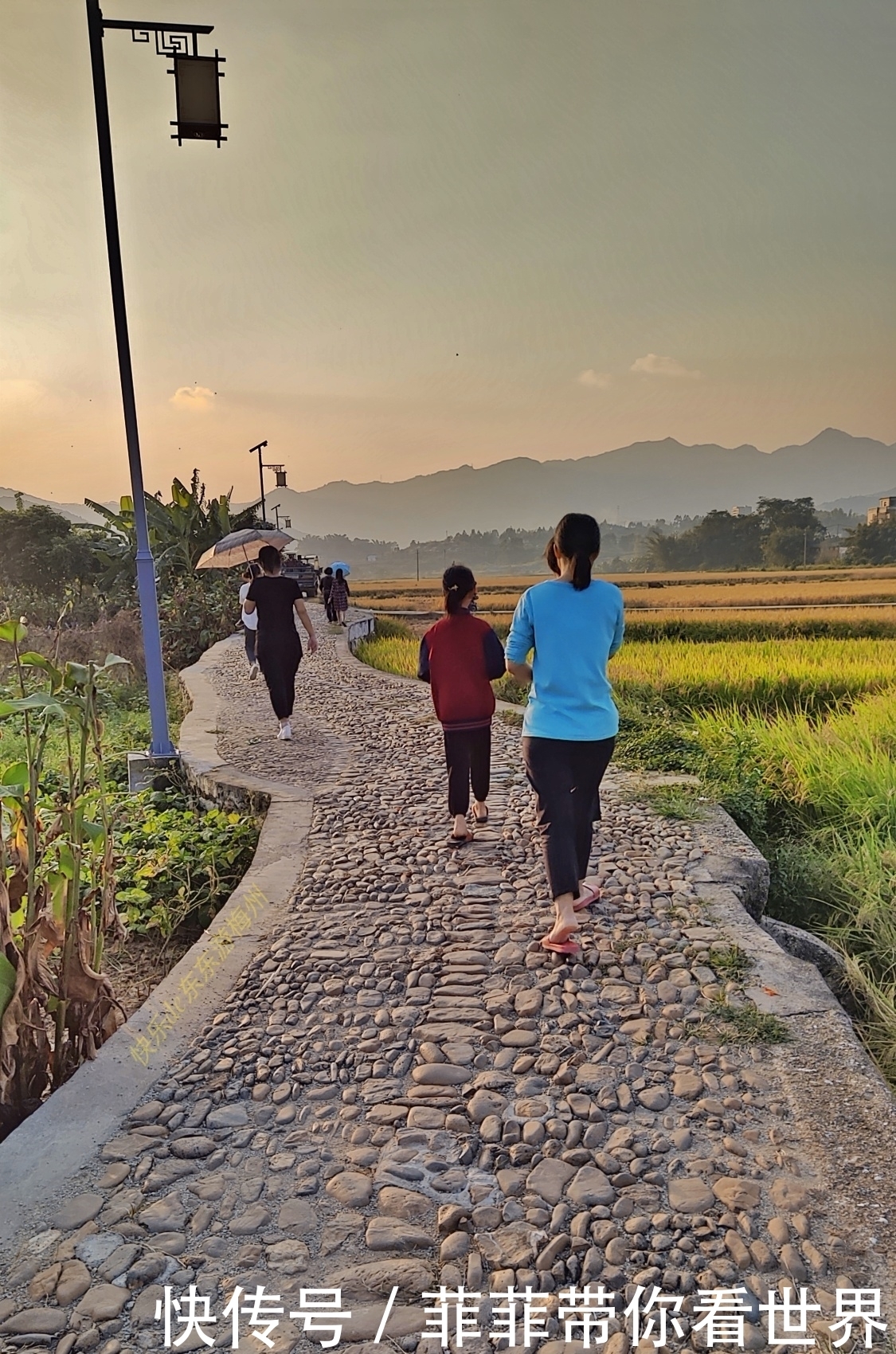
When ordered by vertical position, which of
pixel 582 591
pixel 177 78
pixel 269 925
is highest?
pixel 177 78

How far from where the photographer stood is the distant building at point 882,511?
13.4 meters

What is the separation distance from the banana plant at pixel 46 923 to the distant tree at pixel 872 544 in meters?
12.4

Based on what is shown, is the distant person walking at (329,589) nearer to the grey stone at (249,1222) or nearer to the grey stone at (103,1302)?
the grey stone at (249,1222)

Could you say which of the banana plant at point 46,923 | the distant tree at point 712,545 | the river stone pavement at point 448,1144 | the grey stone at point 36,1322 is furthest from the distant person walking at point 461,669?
the distant tree at point 712,545

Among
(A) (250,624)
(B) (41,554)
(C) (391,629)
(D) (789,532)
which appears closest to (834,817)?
(A) (250,624)

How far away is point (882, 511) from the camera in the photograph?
45.1ft

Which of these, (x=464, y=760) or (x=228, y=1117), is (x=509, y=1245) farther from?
(x=464, y=760)

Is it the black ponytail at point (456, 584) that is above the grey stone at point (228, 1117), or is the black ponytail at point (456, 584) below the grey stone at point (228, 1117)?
above

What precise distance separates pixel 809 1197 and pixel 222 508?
16.5 m

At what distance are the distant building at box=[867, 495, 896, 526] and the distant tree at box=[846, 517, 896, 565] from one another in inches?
2.1

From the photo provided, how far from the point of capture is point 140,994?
3488 millimetres

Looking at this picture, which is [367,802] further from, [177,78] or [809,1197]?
[177,78]

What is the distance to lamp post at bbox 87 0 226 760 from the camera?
15.7ft

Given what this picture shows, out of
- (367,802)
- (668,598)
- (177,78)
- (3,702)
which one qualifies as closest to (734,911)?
(367,802)
